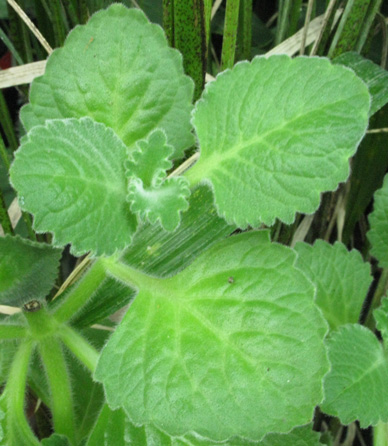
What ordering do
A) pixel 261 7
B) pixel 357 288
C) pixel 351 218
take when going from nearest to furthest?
1. pixel 357 288
2. pixel 351 218
3. pixel 261 7

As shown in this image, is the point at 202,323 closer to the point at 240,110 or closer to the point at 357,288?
the point at 240,110

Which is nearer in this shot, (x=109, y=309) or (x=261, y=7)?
(x=109, y=309)

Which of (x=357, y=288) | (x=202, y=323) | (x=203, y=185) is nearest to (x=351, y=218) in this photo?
(x=357, y=288)

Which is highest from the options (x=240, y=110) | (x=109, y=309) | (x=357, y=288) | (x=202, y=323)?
(x=240, y=110)

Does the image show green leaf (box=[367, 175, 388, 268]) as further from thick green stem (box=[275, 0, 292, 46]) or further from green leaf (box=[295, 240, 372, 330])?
thick green stem (box=[275, 0, 292, 46])

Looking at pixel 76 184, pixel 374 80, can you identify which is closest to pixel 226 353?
pixel 76 184

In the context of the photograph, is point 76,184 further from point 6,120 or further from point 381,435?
point 381,435

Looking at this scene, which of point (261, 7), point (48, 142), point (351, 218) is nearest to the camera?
point (48, 142)

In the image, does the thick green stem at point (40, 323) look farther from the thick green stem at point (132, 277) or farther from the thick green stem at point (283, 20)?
the thick green stem at point (283, 20)
